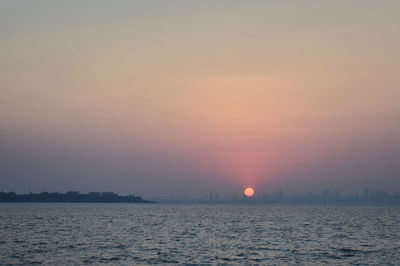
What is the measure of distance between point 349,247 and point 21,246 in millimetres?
51749

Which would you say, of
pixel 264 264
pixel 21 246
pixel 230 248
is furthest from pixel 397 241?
pixel 21 246

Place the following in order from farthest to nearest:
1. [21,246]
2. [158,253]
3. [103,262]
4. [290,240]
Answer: [290,240]
[21,246]
[158,253]
[103,262]

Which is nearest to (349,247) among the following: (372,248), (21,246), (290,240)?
(372,248)

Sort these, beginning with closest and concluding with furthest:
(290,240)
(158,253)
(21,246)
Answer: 1. (158,253)
2. (21,246)
3. (290,240)

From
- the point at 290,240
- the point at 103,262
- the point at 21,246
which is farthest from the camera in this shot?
the point at 290,240

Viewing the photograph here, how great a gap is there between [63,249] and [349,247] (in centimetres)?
4486

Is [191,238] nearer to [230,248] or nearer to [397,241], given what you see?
[230,248]

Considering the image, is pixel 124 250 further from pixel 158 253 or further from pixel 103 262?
pixel 103 262

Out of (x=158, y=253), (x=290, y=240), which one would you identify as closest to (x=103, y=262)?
(x=158, y=253)

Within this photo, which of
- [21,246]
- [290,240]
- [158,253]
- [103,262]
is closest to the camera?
[103,262]

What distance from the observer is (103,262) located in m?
55.2

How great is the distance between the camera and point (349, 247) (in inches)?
2879

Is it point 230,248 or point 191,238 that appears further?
point 191,238

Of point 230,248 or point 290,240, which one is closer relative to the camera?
point 230,248
